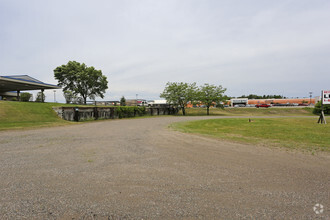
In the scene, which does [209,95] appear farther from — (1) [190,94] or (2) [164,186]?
(2) [164,186]

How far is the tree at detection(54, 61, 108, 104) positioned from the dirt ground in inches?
1767

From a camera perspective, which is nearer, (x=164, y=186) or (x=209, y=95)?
(x=164, y=186)

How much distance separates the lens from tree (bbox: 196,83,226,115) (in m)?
41.3

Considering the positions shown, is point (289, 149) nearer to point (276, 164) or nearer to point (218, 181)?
point (276, 164)

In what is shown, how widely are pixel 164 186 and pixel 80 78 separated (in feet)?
159

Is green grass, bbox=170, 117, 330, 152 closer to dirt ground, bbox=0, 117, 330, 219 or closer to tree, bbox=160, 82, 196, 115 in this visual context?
dirt ground, bbox=0, 117, 330, 219

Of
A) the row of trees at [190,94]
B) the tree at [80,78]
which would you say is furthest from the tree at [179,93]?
the tree at [80,78]

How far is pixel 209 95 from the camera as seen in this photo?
42062 millimetres

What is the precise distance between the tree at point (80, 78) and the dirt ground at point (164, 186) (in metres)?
44.9

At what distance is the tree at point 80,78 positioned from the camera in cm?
4501

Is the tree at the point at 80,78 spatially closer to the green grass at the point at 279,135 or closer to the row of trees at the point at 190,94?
the row of trees at the point at 190,94

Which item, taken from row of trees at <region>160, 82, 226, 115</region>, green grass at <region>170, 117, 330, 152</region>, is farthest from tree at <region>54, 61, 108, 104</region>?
green grass at <region>170, 117, 330, 152</region>

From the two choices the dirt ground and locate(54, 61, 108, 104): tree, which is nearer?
the dirt ground

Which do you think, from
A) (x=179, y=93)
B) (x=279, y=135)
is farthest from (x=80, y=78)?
(x=279, y=135)
